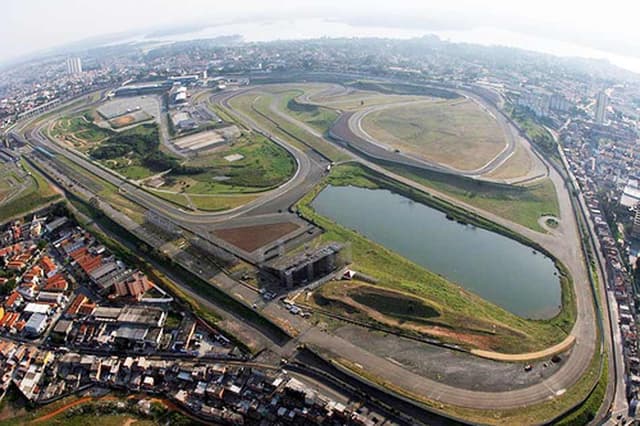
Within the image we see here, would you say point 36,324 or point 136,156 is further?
point 136,156

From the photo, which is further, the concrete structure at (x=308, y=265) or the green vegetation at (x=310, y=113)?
the green vegetation at (x=310, y=113)

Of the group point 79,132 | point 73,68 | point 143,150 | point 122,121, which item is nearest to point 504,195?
point 143,150

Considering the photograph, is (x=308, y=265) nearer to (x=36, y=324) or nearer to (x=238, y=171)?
(x=36, y=324)

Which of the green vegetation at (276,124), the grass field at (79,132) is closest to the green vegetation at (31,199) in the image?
the grass field at (79,132)

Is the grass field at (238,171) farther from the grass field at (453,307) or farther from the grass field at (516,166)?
the grass field at (516,166)

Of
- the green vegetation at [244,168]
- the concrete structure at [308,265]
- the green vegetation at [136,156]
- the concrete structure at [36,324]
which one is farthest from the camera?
the green vegetation at [136,156]

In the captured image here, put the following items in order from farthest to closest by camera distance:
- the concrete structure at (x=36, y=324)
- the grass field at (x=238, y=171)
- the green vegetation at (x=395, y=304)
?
the grass field at (x=238, y=171)
the concrete structure at (x=36, y=324)
the green vegetation at (x=395, y=304)

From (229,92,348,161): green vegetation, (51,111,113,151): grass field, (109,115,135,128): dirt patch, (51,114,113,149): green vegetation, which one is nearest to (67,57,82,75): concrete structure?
(51,114,113,149): green vegetation
